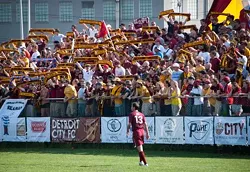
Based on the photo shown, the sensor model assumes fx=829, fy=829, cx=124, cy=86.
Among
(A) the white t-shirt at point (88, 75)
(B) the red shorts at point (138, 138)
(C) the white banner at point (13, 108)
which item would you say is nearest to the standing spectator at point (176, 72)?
(A) the white t-shirt at point (88, 75)

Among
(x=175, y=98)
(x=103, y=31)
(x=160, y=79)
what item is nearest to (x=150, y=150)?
(x=175, y=98)

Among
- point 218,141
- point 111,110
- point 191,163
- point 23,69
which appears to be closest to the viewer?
point 191,163

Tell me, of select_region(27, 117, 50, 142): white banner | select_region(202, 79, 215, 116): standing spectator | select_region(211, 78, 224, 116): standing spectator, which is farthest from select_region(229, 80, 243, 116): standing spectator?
select_region(27, 117, 50, 142): white banner

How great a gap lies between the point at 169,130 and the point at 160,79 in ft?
5.98

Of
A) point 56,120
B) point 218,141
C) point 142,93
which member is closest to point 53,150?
point 56,120

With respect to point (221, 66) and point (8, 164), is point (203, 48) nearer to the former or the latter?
point (221, 66)

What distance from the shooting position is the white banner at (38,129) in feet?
100

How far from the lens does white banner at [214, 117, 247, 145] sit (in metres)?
27.0

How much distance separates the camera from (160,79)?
28.8m

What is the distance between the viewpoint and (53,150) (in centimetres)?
2994

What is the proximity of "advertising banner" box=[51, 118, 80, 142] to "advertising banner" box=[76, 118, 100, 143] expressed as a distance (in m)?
0.17

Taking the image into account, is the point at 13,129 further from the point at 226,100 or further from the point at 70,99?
the point at 226,100

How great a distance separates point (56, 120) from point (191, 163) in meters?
7.34

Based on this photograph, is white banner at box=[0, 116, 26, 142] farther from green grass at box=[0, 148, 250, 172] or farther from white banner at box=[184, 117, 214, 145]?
white banner at box=[184, 117, 214, 145]
